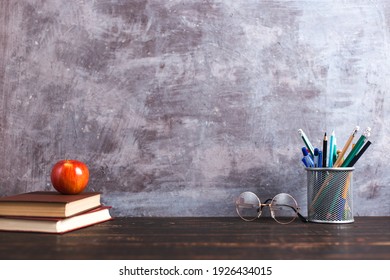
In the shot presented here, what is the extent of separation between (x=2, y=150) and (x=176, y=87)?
51cm

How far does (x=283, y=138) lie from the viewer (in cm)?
152

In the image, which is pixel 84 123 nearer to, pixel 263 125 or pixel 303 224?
pixel 263 125

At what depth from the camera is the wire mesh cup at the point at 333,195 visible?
4.44ft

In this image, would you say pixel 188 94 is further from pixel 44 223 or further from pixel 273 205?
pixel 44 223

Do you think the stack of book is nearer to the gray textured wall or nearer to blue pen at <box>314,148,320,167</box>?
the gray textured wall

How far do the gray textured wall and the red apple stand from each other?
0.53 feet

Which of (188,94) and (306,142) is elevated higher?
(188,94)

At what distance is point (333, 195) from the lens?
1.36m

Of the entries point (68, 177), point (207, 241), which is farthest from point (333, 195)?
point (68, 177)

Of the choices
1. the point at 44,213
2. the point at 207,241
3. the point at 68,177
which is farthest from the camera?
the point at 68,177

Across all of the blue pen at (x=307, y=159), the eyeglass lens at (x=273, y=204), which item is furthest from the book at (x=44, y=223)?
the blue pen at (x=307, y=159)

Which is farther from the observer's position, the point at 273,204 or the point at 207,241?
the point at 273,204

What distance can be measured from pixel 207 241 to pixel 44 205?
14.8 inches
